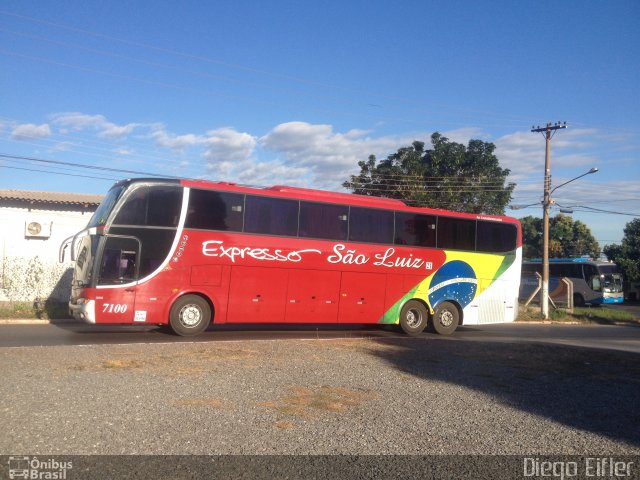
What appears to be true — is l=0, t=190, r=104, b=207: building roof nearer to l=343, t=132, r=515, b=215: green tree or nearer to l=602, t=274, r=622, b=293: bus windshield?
l=343, t=132, r=515, b=215: green tree

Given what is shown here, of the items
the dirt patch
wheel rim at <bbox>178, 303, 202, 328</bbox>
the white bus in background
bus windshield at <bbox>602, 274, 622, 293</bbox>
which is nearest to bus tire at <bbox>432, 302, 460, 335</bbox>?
wheel rim at <bbox>178, 303, 202, 328</bbox>

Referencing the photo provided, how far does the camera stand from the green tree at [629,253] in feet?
185

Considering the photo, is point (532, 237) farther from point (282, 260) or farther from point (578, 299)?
point (282, 260)

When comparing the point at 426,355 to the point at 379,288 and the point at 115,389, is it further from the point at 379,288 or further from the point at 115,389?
the point at 115,389

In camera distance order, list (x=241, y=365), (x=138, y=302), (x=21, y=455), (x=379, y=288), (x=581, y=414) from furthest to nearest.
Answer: (x=379, y=288) < (x=138, y=302) < (x=241, y=365) < (x=581, y=414) < (x=21, y=455)

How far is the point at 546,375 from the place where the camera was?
1070 centimetres

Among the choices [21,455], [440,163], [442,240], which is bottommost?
[21,455]

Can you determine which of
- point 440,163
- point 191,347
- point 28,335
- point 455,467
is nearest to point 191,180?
point 191,347

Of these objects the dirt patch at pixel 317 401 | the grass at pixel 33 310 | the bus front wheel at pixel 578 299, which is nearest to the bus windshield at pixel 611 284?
the bus front wheel at pixel 578 299

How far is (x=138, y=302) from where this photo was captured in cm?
1432

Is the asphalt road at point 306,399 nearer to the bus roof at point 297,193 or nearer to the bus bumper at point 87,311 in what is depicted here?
the bus bumper at point 87,311

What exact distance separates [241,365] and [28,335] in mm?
6941

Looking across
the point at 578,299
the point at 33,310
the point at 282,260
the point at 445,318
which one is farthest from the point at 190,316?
the point at 578,299

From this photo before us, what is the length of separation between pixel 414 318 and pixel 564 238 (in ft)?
174
